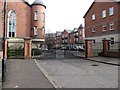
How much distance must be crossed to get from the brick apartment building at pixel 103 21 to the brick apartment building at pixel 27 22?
11.1 metres

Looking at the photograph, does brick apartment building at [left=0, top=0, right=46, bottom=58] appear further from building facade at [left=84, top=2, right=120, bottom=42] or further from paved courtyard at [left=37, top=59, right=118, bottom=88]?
paved courtyard at [left=37, top=59, right=118, bottom=88]

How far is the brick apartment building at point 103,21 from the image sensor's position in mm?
38059

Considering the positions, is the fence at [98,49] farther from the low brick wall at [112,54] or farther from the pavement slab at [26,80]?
the pavement slab at [26,80]

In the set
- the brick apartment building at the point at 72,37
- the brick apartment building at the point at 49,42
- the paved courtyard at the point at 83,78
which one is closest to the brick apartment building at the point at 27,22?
the paved courtyard at the point at 83,78

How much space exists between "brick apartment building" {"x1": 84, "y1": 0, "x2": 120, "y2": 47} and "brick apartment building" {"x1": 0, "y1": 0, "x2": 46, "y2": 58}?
11.1 m

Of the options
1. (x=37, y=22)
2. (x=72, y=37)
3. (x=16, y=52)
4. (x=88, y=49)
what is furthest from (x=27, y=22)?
(x=72, y=37)

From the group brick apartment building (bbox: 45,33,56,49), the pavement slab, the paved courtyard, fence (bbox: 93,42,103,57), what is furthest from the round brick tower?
brick apartment building (bbox: 45,33,56,49)

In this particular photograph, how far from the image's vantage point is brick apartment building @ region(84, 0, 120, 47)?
38059 mm

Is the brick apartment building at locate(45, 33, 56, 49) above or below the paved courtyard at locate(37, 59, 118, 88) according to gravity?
above

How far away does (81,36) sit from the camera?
91.2 metres

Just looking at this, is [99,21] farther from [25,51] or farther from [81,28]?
[81,28]

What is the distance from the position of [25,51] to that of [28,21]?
14814 millimetres

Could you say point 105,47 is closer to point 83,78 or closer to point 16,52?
point 16,52

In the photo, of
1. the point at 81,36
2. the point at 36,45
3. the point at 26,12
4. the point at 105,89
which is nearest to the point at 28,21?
the point at 26,12
